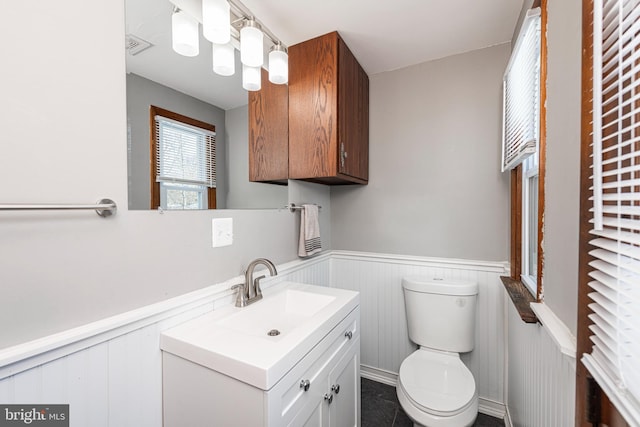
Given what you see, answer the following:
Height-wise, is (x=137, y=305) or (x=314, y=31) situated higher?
(x=314, y=31)

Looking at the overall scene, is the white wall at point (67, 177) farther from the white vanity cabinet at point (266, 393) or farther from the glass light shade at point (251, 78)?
the glass light shade at point (251, 78)

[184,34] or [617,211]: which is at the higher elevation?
[184,34]

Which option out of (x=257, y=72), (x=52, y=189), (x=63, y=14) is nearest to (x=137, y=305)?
(x=52, y=189)

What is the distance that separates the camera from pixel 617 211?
49cm

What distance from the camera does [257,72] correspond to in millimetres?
1415

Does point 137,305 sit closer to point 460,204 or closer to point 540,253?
point 540,253

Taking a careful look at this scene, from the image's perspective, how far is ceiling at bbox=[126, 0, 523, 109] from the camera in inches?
38.6

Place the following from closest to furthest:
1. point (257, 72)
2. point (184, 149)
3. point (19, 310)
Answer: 1. point (19, 310)
2. point (184, 149)
3. point (257, 72)

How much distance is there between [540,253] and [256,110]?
145 cm

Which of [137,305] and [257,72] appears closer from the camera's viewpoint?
[137,305]

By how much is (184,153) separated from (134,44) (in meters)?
0.39

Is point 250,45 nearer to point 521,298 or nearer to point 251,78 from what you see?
point 251,78

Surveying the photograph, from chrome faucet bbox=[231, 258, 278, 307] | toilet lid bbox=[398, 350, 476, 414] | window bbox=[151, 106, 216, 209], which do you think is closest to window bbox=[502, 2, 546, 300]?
toilet lid bbox=[398, 350, 476, 414]

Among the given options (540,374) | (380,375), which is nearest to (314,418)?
(540,374)
